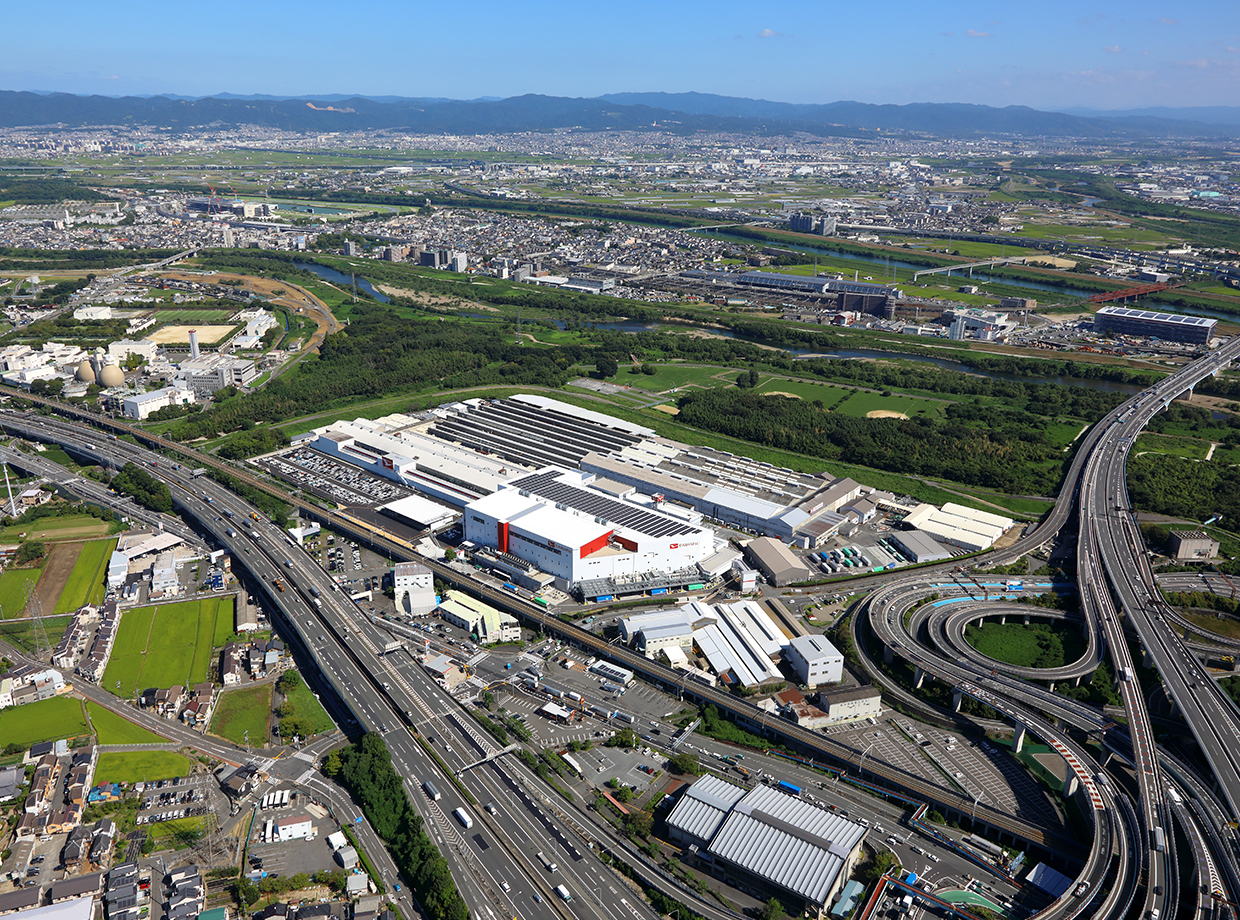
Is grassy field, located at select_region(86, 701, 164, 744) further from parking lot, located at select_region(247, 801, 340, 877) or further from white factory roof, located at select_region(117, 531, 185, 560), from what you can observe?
white factory roof, located at select_region(117, 531, 185, 560)

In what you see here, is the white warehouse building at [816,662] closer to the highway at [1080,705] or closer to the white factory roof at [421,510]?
the highway at [1080,705]

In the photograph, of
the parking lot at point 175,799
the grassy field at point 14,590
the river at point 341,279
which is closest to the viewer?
the parking lot at point 175,799

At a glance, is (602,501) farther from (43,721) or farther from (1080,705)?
(43,721)

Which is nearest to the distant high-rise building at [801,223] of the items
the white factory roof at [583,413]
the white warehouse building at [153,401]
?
the white factory roof at [583,413]

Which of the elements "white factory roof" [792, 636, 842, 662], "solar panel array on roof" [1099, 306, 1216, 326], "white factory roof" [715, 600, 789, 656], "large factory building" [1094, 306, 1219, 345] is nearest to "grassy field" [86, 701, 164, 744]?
"white factory roof" [715, 600, 789, 656]

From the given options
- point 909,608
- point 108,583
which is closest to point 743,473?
point 909,608

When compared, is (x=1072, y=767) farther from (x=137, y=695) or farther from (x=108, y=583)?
(x=108, y=583)
